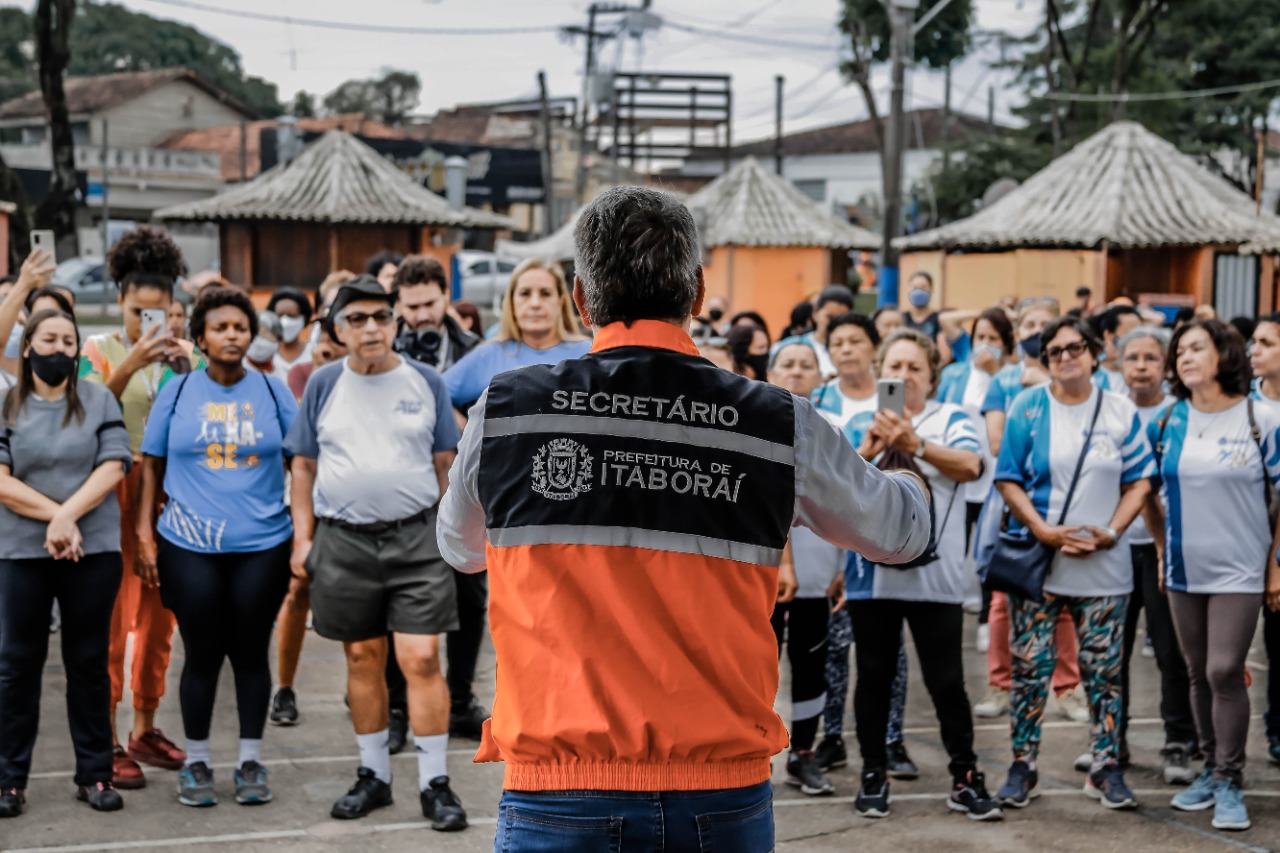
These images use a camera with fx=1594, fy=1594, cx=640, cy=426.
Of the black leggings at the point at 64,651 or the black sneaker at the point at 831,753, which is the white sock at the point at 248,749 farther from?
the black sneaker at the point at 831,753

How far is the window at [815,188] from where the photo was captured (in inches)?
2894

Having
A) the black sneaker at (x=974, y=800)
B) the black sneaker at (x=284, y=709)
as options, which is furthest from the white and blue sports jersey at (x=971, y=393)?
the black sneaker at (x=284, y=709)

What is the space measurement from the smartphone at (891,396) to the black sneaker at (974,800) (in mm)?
2359

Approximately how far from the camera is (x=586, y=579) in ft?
9.24

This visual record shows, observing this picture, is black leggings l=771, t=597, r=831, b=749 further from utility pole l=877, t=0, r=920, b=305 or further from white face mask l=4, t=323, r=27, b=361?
utility pole l=877, t=0, r=920, b=305

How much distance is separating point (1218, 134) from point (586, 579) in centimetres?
4148

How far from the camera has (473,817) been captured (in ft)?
20.4

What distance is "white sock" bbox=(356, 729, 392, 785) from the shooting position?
6.16 m

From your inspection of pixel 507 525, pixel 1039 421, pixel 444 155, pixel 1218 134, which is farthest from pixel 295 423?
pixel 444 155

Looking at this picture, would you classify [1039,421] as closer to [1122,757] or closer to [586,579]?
[1122,757]

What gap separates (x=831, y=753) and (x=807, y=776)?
39cm

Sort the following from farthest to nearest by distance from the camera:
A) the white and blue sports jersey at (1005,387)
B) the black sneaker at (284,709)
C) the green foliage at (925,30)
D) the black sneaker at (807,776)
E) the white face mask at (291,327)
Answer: the green foliage at (925,30)
the white face mask at (291,327)
the white and blue sports jersey at (1005,387)
the black sneaker at (284,709)
the black sneaker at (807,776)

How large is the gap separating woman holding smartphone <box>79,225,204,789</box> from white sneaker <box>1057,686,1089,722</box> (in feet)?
13.8

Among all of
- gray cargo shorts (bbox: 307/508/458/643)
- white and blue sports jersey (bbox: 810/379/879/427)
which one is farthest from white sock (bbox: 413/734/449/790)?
white and blue sports jersey (bbox: 810/379/879/427)
